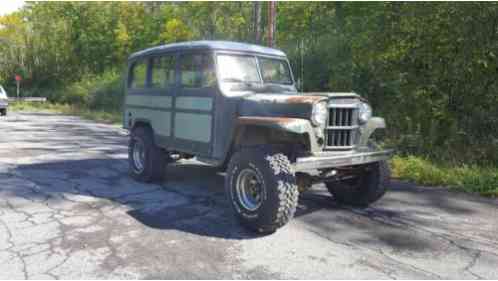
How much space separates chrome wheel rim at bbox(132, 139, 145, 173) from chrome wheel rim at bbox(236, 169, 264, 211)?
8.51ft

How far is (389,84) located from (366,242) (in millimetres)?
7300

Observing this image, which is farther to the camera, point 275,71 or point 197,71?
point 275,71

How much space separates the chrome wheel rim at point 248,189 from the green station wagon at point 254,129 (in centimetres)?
1

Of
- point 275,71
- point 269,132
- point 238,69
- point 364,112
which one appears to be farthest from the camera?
point 275,71

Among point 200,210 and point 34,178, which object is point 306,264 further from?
point 34,178

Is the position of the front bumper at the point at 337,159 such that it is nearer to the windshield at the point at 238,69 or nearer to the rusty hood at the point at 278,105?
the rusty hood at the point at 278,105

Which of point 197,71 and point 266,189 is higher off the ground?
Result: point 197,71

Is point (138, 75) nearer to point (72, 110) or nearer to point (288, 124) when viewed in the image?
point (288, 124)

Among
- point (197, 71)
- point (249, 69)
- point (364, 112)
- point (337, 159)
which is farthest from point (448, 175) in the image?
point (197, 71)

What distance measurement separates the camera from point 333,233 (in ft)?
14.7

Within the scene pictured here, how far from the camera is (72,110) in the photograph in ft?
Result: 89.8

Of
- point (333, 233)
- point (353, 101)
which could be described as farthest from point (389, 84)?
point (333, 233)

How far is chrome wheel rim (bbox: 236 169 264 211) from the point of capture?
4.54 meters

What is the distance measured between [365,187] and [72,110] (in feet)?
84.3
